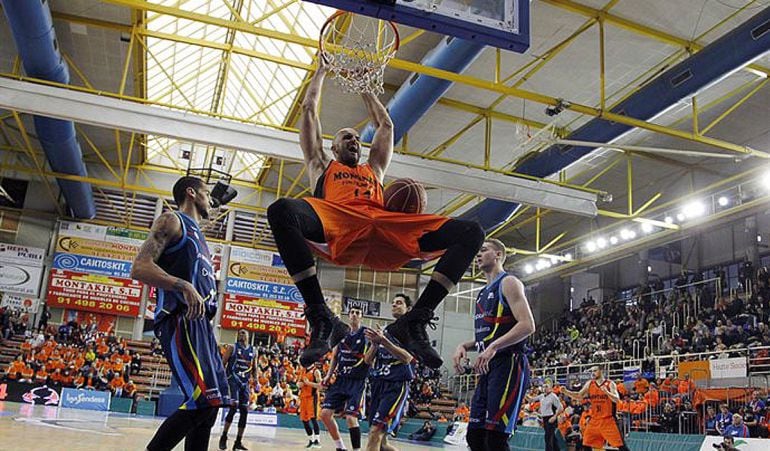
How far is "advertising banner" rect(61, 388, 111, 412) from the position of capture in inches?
786

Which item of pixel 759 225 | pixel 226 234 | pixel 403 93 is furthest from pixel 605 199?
pixel 226 234

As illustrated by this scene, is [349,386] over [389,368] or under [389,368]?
under

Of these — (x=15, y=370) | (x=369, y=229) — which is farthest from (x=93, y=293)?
(x=369, y=229)

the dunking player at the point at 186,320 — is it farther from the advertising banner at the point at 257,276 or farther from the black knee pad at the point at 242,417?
the advertising banner at the point at 257,276

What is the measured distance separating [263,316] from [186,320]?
936 inches

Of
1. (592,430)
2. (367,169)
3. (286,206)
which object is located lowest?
(592,430)

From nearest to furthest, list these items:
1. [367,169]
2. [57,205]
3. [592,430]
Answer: [367,169] → [592,430] → [57,205]

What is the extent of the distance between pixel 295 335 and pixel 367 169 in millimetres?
24344

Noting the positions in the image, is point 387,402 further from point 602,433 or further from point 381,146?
point 602,433

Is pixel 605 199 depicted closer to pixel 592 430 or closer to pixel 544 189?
pixel 544 189

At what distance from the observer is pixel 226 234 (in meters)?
28.5

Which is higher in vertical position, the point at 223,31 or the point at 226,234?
the point at 223,31

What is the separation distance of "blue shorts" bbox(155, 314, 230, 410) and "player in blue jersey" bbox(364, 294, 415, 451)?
126 inches

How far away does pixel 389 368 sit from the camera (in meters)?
8.68
